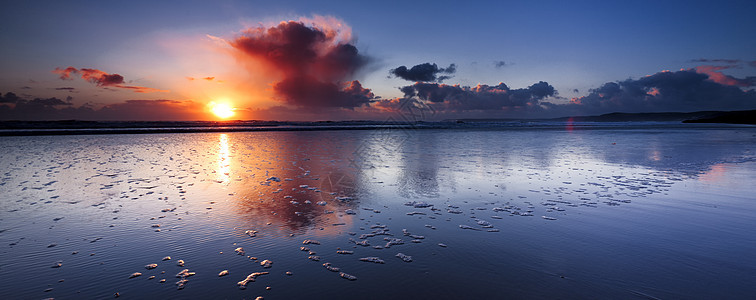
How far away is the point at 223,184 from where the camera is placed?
10117 mm

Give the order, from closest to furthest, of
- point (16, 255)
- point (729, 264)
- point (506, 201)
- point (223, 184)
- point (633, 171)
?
point (729, 264) → point (16, 255) → point (506, 201) → point (223, 184) → point (633, 171)

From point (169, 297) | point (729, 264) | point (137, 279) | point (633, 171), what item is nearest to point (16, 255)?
point (137, 279)

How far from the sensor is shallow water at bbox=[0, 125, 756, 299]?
401 cm

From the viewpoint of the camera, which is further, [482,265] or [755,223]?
[755,223]

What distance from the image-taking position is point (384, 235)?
19.0 feet

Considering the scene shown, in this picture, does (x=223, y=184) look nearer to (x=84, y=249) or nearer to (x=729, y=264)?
(x=84, y=249)

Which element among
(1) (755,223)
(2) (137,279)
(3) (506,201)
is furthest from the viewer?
(3) (506,201)

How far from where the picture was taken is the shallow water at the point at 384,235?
4008mm

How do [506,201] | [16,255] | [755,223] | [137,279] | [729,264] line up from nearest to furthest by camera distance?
1. [137,279]
2. [729,264]
3. [16,255]
4. [755,223]
5. [506,201]

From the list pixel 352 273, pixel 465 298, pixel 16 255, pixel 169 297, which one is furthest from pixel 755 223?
pixel 16 255

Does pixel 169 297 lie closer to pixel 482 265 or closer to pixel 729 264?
pixel 482 265

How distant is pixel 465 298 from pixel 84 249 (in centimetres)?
549

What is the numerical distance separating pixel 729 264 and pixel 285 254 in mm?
5914

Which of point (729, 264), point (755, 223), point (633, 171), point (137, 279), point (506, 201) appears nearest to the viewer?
point (137, 279)
